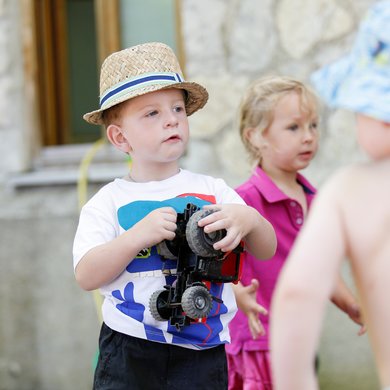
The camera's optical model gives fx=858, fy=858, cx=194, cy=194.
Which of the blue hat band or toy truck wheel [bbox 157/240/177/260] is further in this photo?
the blue hat band

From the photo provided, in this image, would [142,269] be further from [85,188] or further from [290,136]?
[85,188]

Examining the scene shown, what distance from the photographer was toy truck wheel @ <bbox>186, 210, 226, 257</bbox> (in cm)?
212

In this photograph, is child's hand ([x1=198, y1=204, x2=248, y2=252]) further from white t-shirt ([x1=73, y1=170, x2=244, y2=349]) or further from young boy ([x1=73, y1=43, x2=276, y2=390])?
white t-shirt ([x1=73, y1=170, x2=244, y2=349])

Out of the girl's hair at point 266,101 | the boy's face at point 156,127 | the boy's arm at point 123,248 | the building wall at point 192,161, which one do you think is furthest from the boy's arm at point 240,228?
the building wall at point 192,161

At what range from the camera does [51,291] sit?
4.51 m

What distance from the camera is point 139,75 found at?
7.82ft

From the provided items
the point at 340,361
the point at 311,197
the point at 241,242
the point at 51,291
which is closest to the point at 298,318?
the point at 241,242

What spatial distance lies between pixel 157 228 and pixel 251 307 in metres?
0.69

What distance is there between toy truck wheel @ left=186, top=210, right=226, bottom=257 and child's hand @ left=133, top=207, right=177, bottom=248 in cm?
6

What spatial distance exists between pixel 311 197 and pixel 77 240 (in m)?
1.09

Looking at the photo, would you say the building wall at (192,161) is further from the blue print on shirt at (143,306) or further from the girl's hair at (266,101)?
the blue print on shirt at (143,306)

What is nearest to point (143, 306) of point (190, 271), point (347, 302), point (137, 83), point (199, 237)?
point (190, 271)

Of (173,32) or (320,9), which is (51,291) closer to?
(173,32)

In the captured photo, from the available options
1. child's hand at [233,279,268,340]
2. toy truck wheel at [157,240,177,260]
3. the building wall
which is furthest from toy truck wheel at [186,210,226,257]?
the building wall
